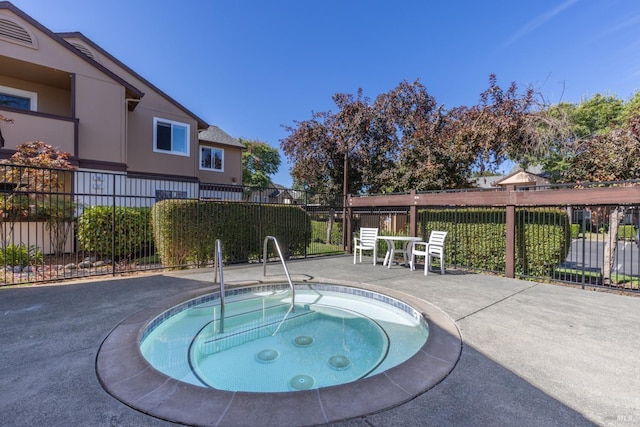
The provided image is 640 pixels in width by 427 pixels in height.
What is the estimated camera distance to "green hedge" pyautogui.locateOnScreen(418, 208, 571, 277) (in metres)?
6.21

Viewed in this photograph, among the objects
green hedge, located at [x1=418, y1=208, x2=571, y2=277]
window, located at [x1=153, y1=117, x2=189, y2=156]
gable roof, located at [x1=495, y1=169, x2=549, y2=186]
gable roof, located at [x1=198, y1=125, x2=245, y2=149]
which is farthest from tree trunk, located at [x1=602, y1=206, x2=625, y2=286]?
gable roof, located at [x1=495, y1=169, x2=549, y2=186]

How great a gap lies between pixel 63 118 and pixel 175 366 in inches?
385

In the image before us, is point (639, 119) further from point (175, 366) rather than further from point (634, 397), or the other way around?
point (175, 366)

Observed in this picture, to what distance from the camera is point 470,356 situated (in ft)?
8.67

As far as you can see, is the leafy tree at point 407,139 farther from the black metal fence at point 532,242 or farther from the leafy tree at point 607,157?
the black metal fence at point 532,242

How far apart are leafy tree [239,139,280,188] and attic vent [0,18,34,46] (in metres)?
23.1

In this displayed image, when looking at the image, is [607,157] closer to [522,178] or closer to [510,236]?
[510,236]

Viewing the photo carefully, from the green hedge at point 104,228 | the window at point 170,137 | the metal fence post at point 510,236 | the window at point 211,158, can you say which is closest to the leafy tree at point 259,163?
the window at point 211,158

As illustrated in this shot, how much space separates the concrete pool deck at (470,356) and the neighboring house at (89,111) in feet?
9.93

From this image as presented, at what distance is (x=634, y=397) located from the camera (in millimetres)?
2070

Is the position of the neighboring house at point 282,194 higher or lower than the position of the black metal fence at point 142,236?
higher

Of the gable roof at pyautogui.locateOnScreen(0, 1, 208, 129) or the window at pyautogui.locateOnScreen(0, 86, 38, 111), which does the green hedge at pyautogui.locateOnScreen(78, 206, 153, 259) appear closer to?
the gable roof at pyautogui.locateOnScreen(0, 1, 208, 129)

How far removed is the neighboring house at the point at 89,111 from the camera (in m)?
8.34

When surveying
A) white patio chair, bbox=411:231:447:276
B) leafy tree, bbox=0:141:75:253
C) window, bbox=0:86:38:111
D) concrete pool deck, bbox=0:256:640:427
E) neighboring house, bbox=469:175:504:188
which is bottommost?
concrete pool deck, bbox=0:256:640:427
